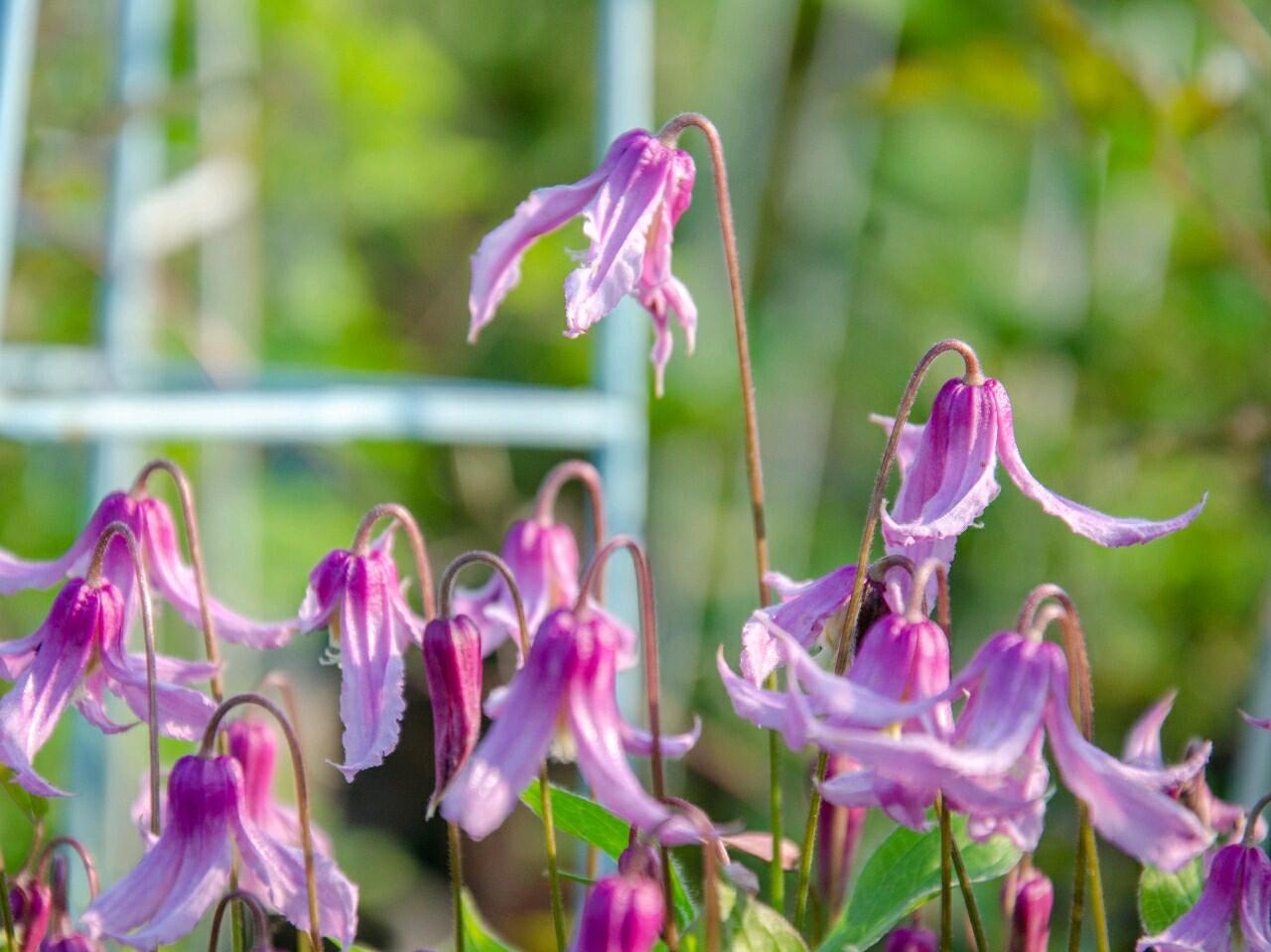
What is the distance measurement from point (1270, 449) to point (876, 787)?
1137 mm

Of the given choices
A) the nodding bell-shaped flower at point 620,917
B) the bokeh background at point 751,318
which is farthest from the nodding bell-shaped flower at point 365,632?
the bokeh background at point 751,318

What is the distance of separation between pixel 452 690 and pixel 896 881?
0.59ft

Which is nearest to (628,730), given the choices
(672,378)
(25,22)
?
(25,22)

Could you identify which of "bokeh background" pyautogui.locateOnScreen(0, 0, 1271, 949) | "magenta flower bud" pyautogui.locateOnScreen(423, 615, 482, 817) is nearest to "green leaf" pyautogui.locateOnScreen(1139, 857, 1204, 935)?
"magenta flower bud" pyautogui.locateOnScreen(423, 615, 482, 817)

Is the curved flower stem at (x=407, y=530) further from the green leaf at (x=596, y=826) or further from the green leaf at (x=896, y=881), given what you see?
the green leaf at (x=896, y=881)

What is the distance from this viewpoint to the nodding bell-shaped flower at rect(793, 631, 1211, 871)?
1.34 feet

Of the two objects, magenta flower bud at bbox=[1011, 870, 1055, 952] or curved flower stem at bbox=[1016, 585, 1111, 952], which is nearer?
curved flower stem at bbox=[1016, 585, 1111, 952]

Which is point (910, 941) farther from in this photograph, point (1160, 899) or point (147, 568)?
point (147, 568)

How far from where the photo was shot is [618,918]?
0.45 m

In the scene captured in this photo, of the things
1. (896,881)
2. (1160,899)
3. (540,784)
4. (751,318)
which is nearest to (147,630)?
(540,784)

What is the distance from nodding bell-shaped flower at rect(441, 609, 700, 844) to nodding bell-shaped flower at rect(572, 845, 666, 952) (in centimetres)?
2

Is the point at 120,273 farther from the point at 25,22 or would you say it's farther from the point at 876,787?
the point at 876,787

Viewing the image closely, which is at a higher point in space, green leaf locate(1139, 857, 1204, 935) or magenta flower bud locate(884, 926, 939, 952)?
green leaf locate(1139, 857, 1204, 935)

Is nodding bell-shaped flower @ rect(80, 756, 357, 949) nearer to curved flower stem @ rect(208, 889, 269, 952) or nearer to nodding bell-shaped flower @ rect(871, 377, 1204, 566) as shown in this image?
curved flower stem @ rect(208, 889, 269, 952)
